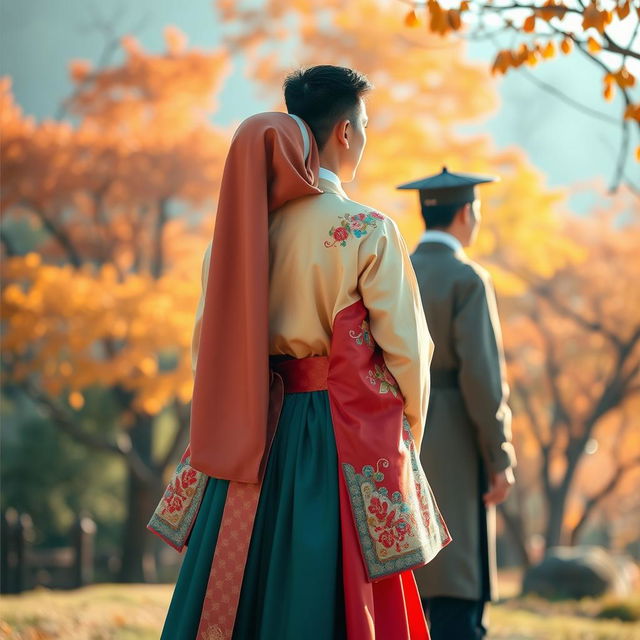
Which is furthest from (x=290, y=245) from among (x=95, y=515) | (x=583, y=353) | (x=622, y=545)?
(x=622, y=545)

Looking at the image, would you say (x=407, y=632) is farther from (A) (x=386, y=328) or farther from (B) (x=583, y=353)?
(B) (x=583, y=353)

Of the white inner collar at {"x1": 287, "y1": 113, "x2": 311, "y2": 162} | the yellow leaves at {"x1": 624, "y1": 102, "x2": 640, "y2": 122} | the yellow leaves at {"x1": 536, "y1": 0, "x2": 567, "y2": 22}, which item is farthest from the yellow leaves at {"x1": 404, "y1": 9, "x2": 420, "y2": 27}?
the white inner collar at {"x1": 287, "y1": 113, "x2": 311, "y2": 162}

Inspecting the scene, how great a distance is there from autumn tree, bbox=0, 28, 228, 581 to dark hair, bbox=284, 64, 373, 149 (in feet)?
19.0

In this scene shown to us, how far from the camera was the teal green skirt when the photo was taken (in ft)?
6.50

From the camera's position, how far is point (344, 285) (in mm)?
2092

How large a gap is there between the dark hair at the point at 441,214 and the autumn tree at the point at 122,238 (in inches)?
193

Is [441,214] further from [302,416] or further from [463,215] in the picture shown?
[302,416]

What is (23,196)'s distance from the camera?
9242 mm

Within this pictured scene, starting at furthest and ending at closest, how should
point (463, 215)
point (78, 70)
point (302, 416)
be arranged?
point (78, 70), point (463, 215), point (302, 416)

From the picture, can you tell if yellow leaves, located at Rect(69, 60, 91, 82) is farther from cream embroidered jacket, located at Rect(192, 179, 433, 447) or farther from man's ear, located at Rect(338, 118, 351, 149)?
cream embroidered jacket, located at Rect(192, 179, 433, 447)

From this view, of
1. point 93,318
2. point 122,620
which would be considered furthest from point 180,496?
point 93,318

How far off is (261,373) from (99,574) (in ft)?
35.1

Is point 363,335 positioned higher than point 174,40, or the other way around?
point 174,40

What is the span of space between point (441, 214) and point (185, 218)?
7813 mm
